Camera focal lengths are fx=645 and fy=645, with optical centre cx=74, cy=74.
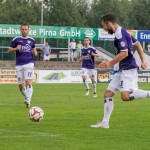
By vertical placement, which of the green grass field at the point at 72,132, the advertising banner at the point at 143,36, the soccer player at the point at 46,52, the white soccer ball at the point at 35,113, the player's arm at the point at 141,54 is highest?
the advertising banner at the point at 143,36

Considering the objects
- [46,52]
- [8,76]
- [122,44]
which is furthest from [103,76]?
[122,44]

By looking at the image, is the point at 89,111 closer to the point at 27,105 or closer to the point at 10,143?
the point at 27,105

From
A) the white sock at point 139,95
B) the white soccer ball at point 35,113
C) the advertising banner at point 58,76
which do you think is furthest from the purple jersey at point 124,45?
the advertising banner at point 58,76

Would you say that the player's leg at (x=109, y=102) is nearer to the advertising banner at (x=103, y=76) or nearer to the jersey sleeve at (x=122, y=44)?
the jersey sleeve at (x=122, y=44)

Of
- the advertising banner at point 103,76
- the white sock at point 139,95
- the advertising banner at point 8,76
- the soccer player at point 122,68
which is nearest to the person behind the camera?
the soccer player at point 122,68

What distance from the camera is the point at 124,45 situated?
13.2 metres

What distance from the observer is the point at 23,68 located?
20.2 meters

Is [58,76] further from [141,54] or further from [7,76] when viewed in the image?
[141,54]

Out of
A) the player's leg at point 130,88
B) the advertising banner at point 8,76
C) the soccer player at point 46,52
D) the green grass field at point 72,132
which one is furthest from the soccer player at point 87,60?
the soccer player at point 46,52

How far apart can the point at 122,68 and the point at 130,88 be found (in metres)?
0.47

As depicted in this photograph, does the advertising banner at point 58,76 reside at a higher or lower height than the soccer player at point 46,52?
lower

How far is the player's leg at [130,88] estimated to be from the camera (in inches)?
526

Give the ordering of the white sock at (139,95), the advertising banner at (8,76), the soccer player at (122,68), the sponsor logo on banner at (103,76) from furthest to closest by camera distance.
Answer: the sponsor logo on banner at (103,76) → the advertising banner at (8,76) → the white sock at (139,95) → the soccer player at (122,68)

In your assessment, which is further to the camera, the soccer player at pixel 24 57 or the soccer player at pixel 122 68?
the soccer player at pixel 24 57
